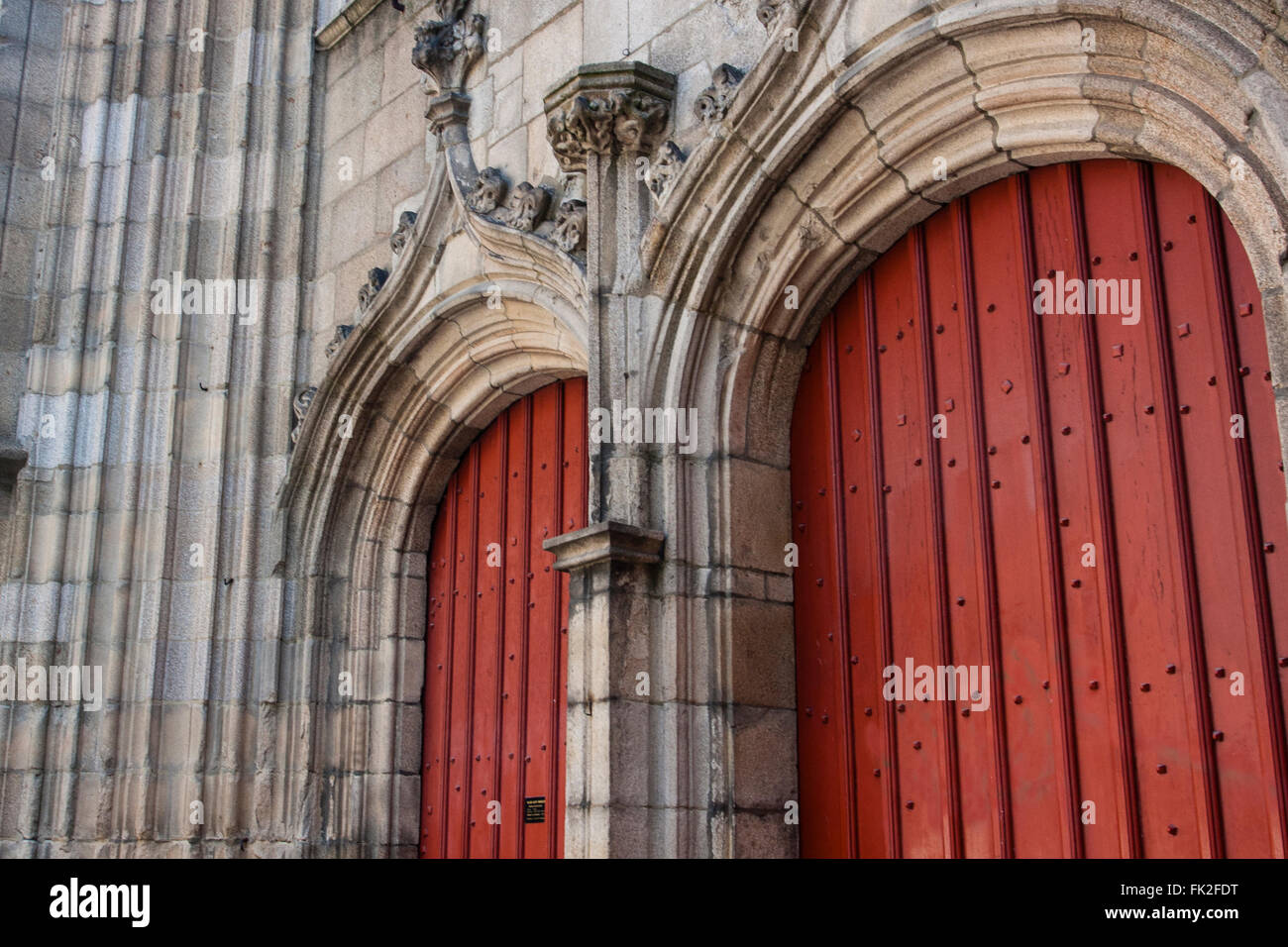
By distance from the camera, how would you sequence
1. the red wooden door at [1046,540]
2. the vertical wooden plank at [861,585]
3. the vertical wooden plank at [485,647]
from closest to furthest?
1. the red wooden door at [1046,540]
2. the vertical wooden plank at [861,585]
3. the vertical wooden plank at [485,647]

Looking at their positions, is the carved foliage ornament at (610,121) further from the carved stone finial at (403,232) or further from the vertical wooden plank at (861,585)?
the carved stone finial at (403,232)

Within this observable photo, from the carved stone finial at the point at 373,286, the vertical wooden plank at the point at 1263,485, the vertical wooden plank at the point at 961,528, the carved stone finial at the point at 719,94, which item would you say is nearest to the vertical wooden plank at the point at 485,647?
the carved stone finial at the point at 373,286

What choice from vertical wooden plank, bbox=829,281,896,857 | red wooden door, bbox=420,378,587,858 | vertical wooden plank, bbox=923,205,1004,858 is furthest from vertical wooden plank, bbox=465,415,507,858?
vertical wooden plank, bbox=923,205,1004,858

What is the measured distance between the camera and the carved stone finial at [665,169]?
14.8ft

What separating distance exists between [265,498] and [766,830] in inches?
Result: 120

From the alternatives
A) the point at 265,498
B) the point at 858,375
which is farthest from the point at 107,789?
the point at 858,375

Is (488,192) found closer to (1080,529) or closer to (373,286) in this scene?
(373,286)

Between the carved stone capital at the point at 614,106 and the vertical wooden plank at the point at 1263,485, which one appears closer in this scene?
the vertical wooden plank at the point at 1263,485

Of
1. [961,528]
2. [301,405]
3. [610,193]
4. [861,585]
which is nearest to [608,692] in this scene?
[861,585]

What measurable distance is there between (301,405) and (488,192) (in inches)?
58.6

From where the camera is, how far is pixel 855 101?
4.05 meters

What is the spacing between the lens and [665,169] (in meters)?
4.53

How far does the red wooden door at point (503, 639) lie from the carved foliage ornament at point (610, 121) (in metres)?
1.06

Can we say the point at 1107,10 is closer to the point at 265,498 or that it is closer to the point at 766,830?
the point at 766,830
